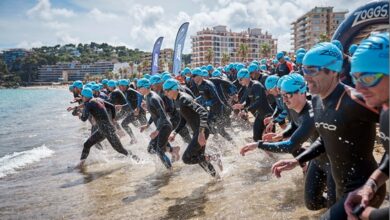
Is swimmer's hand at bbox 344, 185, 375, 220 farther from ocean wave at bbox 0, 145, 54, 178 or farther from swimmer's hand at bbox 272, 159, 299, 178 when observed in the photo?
ocean wave at bbox 0, 145, 54, 178

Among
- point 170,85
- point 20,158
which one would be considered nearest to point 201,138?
point 170,85

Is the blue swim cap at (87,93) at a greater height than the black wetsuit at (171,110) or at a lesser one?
greater

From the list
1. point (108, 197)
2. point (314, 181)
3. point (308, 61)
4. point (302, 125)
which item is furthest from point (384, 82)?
point (108, 197)

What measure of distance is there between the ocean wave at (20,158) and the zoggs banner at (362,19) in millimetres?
9359

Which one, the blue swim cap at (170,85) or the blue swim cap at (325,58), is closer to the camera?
the blue swim cap at (325,58)

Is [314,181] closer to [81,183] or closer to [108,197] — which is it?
[108,197]

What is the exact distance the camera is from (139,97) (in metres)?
12.0

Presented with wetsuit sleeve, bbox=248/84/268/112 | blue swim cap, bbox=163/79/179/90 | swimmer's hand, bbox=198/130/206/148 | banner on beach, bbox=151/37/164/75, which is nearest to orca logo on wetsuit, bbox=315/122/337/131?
swimmer's hand, bbox=198/130/206/148

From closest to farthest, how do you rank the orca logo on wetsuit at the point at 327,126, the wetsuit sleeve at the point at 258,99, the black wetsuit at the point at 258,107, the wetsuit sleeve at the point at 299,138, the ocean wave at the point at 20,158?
the orca logo on wetsuit at the point at 327,126 → the wetsuit sleeve at the point at 299,138 → the black wetsuit at the point at 258,107 → the wetsuit sleeve at the point at 258,99 → the ocean wave at the point at 20,158

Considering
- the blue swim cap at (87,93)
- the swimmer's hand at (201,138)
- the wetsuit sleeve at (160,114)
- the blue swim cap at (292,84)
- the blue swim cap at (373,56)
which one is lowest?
the swimmer's hand at (201,138)

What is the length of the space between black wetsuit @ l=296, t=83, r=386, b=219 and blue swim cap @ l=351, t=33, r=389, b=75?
61cm

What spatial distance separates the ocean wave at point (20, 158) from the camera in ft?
34.4

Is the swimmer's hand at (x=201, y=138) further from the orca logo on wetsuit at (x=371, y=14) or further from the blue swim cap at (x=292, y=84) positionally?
the orca logo on wetsuit at (x=371, y=14)

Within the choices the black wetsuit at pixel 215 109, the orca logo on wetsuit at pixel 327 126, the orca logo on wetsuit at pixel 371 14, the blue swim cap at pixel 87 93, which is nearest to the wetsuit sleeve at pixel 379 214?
the orca logo on wetsuit at pixel 327 126
